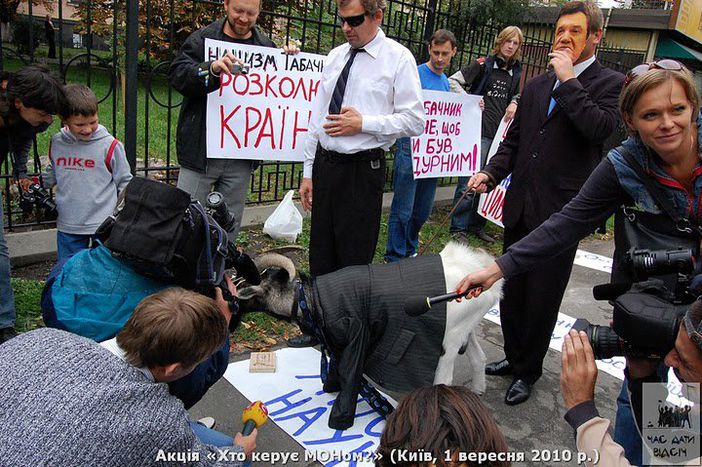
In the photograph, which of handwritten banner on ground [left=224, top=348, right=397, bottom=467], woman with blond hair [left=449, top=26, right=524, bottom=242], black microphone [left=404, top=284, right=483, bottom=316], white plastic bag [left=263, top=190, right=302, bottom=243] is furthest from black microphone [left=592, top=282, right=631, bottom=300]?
woman with blond hair [left=449, top=26, right=524, bottom=242]

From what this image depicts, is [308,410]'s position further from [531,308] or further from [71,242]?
[71,242]

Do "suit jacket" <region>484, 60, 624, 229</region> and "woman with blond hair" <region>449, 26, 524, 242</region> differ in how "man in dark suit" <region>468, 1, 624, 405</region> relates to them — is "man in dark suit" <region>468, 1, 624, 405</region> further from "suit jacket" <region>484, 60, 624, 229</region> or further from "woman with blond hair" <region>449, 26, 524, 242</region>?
"woman with blond hair" <region>449, 26, 524, 242</region>

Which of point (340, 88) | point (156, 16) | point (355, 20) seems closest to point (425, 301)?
point (340, 88)

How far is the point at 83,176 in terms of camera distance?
333 cm

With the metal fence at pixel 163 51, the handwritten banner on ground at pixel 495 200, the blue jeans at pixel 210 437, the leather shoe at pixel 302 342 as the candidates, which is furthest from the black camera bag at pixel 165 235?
the handwritten banner on ground at pixel 495 200

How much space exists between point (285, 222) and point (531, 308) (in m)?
2.78

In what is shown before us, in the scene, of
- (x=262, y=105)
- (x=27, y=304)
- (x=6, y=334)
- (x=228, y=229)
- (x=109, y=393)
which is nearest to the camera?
(x=109, y=393)

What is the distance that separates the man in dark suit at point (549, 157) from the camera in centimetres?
283

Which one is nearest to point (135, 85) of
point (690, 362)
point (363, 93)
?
point (363, 93)

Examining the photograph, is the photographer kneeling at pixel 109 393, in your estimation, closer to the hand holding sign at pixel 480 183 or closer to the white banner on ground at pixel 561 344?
the hand holding sign at pixel 480 183

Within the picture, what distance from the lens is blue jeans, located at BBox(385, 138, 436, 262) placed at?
5203mm

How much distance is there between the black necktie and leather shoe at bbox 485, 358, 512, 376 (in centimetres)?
192

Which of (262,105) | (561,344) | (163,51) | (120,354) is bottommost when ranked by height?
(561,344)

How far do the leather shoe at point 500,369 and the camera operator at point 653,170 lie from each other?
4.82ft
